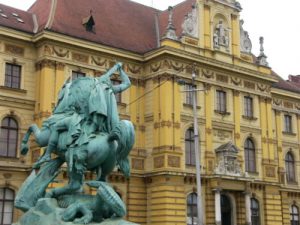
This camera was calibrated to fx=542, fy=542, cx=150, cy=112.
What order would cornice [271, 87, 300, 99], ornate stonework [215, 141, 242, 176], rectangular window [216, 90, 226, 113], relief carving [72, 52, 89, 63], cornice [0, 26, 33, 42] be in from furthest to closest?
cornice [271, 87, 300, 99] < rectangular window [216, 90, 226, 113] < ornate stonework [215, 141, 242, 176] < relief carving [72, 52, 89, 63] < cornice [0, 26, 33, 42]

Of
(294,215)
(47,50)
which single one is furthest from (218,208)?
(47,50)

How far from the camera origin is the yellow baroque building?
94.3 ft

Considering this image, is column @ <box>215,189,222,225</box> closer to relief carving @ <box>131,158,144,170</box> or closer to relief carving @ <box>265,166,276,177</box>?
relief carving @ <box>131,158,144,170</box>

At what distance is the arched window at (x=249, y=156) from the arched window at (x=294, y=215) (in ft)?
19.7

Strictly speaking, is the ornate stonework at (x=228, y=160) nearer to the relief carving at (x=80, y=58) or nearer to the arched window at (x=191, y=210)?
the arched window at (x=191, y=210)

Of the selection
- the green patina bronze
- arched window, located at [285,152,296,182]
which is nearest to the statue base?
the green patina bronze

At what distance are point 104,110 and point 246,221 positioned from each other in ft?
77.3

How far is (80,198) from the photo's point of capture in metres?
11.1

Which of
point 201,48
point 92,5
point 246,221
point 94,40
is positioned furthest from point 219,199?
point 92,5

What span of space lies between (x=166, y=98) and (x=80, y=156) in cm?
2025

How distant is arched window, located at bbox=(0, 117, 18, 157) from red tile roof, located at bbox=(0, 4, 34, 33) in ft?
Answer: 16.8

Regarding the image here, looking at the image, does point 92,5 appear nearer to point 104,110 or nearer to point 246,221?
point 246,221

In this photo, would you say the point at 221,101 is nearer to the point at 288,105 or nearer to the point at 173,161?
the point at 173,161

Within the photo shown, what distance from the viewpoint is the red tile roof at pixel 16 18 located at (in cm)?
2934
